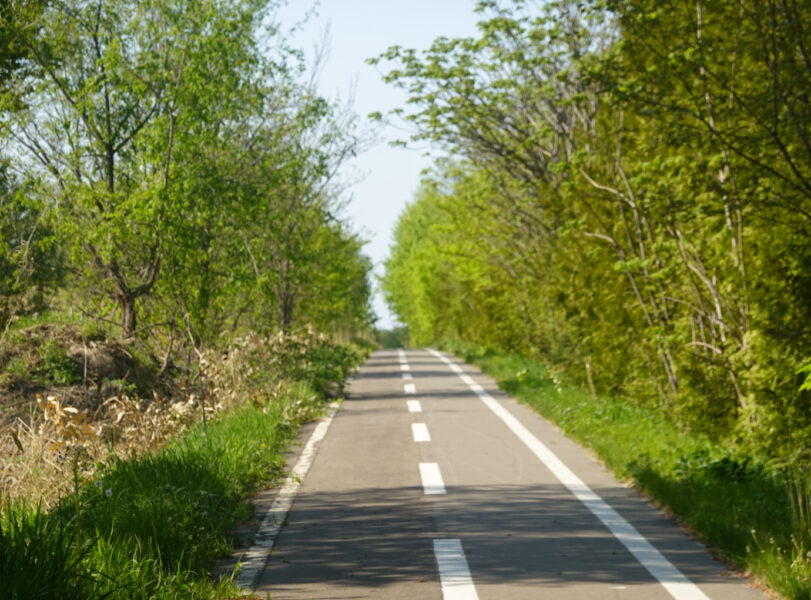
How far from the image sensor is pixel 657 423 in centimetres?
1427

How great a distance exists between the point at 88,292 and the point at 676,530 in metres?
12.9

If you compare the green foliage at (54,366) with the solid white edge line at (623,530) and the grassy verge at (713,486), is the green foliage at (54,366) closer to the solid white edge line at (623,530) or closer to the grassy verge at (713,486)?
the solid white edge line at (623,530)

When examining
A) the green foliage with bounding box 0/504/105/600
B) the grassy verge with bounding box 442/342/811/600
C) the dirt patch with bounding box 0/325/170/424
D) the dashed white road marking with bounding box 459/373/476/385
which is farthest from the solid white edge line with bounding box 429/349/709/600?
the dashed white road marking with bounding box 459/373/476/385

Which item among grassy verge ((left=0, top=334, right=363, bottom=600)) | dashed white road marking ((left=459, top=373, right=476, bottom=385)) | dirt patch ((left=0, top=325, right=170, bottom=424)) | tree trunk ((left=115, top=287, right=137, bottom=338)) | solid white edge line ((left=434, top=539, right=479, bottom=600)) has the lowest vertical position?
dashed white road marking ((left=459, top=373, right=476, bottom=385))

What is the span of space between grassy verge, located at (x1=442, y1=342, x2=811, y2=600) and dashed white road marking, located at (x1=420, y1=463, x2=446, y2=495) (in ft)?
6.73

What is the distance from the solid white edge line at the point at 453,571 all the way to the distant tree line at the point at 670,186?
456 cm

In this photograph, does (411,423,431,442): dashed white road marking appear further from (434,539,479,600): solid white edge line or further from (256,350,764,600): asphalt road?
(434,539,479,600): solid white edge line

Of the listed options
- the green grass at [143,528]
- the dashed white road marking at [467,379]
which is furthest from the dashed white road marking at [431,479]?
the dashed white road marking at [467,379]

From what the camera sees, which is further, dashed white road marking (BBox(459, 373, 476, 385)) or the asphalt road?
dashed white road marking (BBox(459, 373, 476, 385))

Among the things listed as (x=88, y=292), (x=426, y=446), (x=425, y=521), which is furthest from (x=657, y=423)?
(x=88, y=292)

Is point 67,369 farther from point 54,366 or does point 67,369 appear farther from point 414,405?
point 414,405

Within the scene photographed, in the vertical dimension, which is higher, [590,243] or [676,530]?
[590,243]

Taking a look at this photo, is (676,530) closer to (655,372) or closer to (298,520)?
(298,520)

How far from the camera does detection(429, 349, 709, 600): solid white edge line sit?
6.75 metres
